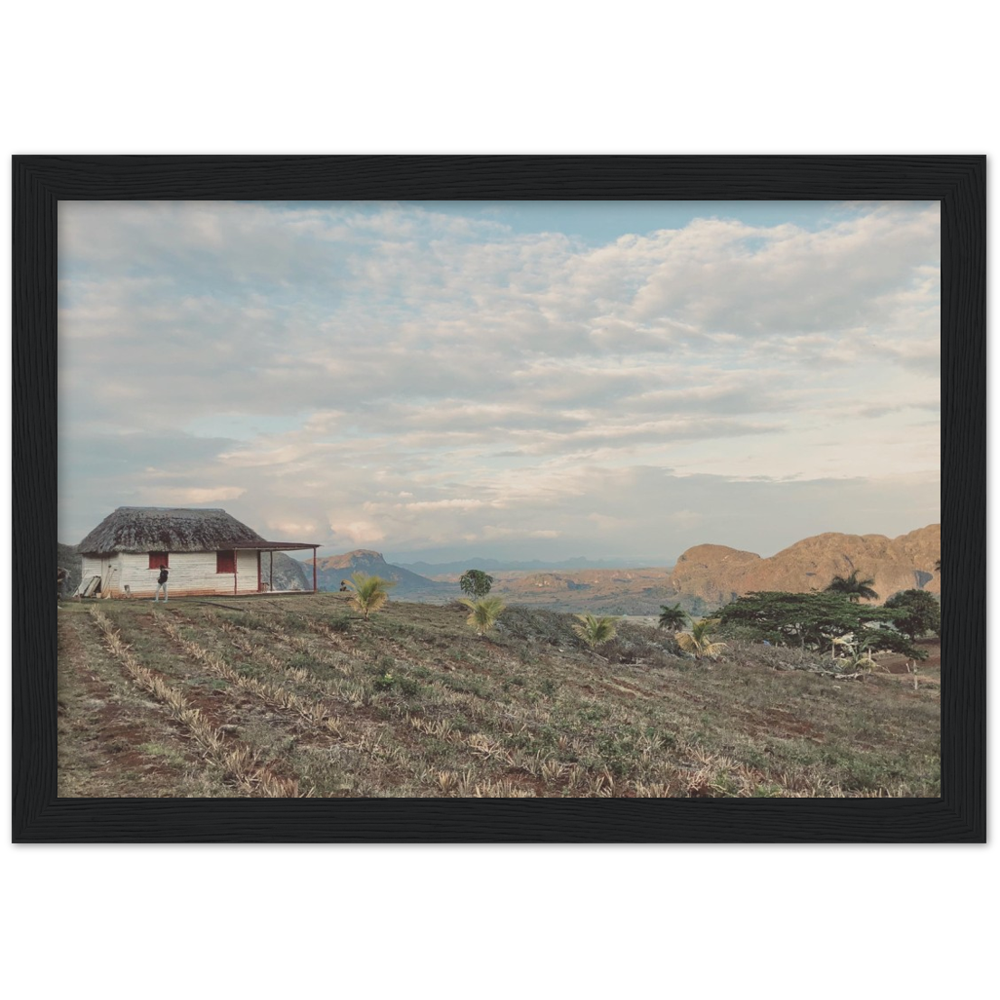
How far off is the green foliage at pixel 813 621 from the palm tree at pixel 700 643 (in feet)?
0.55

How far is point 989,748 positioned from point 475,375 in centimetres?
517

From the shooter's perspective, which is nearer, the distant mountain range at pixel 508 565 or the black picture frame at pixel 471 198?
the black picture frame at pixel 471 198

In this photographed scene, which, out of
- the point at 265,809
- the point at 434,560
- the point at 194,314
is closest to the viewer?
the point at 265,809

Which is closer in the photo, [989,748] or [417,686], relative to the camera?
[989,748]

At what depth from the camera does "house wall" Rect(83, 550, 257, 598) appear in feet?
14.3

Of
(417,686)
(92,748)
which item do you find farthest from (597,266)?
(92,748)

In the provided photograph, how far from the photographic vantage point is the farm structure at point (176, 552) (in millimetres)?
4355

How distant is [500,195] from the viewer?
4.46 meters

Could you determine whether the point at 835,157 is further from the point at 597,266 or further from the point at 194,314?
the point at 194,314

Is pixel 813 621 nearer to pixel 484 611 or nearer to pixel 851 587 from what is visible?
pixel 851 587

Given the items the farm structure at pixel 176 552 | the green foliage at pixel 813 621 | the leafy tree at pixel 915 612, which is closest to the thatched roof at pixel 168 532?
the farm structure at pixel 176 552

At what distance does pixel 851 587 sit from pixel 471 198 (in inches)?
182

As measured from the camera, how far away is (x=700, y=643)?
509 centimetres

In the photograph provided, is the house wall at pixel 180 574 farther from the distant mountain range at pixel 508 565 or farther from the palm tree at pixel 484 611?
the palm tree at pixel 484 611
